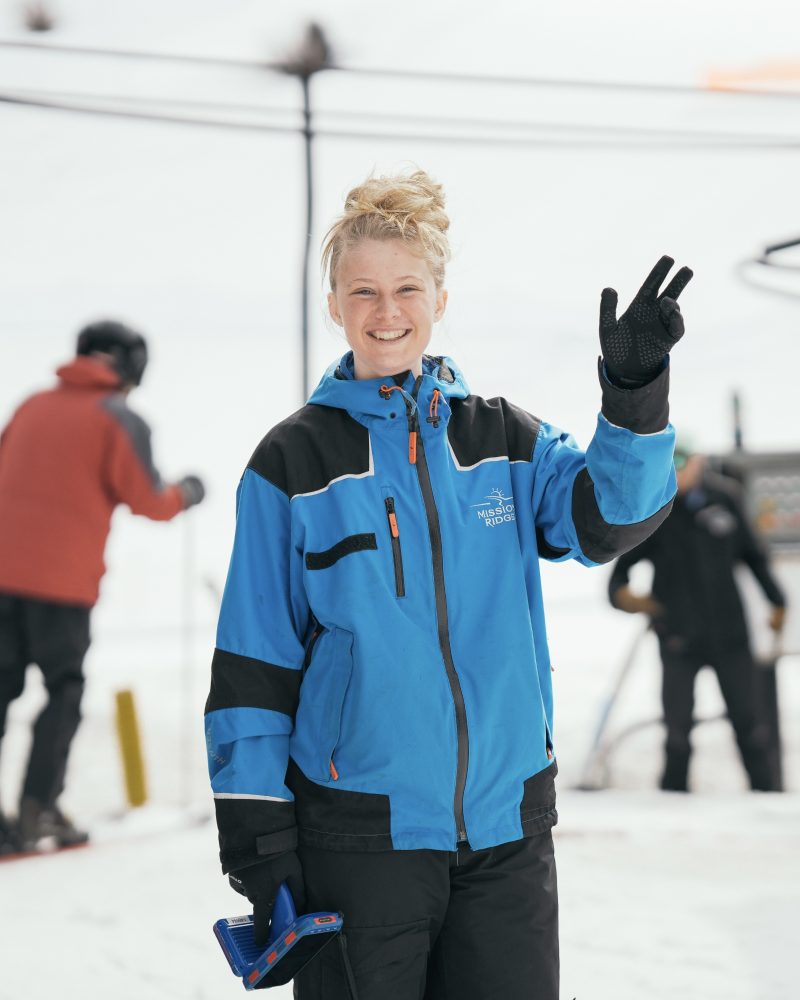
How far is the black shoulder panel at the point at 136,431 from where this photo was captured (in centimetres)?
322

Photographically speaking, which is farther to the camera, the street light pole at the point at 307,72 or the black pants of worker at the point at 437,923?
the street light pole at the point at 307,72

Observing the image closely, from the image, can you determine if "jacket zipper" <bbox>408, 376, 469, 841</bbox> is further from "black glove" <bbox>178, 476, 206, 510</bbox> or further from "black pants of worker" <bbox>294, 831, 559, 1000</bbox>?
"black glove" <bbox>178, 476, 206, 510</bbox>

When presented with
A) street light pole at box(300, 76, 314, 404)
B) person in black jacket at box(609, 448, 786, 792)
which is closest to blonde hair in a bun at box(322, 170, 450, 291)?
street light pole at box(300, 76, 314, 404)

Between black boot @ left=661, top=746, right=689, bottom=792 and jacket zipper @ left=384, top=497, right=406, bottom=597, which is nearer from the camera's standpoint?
jacket zipper @ left=384, top=497, right=406, bottom=597

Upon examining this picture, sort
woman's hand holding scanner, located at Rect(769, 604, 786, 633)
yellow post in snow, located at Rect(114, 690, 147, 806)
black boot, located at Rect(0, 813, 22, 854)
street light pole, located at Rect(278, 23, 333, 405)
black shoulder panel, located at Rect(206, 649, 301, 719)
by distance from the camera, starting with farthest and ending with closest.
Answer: woman's hand holding scanner, located at Rect(769, 604, 786, 633)
yellow post in snow, located at Rect(114, 690, 147, 806)
street light pole, located at Rect(278, 23, 333, 405)
black boot, located at Rect(0, 813, 22, 854)
black shoulder panel, located at Rect(206, 649, 301, 719)

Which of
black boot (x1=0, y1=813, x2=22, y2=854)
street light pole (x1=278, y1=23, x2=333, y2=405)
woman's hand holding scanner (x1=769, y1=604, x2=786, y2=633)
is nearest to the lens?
black boot (x1=0, y1=813, x2=22, y2=854)

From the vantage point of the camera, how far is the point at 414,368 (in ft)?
4.39

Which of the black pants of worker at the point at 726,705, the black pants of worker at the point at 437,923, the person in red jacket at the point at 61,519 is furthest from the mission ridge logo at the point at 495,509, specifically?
the black pants of worker at the point at 726,705

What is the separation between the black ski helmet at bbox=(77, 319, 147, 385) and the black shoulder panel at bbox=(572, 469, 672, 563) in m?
2.33

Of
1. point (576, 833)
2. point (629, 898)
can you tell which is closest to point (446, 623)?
point (629, 898)

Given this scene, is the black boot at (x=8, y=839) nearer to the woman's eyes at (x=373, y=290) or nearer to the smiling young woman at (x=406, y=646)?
the smiling young woman at (x=406, y=646)

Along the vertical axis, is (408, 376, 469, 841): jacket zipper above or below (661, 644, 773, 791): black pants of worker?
above

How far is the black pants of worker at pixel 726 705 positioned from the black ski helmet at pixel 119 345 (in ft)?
7.37

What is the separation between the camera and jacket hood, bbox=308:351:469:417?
1295mm
